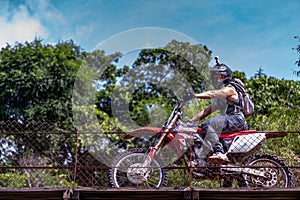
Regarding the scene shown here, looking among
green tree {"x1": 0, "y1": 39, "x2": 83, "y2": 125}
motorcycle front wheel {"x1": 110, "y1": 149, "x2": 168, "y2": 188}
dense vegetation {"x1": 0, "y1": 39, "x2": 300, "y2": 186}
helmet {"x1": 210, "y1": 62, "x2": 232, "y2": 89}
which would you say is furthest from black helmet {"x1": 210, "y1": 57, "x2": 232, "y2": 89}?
green tree {"x1": 0, "y1": 39, "x2": 83, "y2": 125}

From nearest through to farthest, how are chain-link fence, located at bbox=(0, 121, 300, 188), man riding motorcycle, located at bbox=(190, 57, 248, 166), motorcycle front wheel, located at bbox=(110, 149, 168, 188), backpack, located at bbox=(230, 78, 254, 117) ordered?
motorcycle front wheel, located at bbox=(110, 149, 168, 188) < man riding motorcycle, located at bbox=(190, 57, 248, 166) < backpack, located at bbox=(230, 78, 254, 117) < chain-link fence, located at bbox=(0, 121, 300, 188)

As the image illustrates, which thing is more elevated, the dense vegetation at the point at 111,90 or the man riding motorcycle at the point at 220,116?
the dense vegetation at the point at 111,90

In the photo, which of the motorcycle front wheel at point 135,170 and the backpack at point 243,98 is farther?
the backpack at point 243,98

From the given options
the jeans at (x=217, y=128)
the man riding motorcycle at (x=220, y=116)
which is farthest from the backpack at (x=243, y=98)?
the jeans at (x=217, y=128)

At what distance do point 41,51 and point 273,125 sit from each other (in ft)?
39.8

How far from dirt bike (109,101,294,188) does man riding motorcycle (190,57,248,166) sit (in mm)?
100

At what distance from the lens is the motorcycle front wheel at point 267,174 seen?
868cm

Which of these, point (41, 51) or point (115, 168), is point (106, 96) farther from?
point (115, 168)

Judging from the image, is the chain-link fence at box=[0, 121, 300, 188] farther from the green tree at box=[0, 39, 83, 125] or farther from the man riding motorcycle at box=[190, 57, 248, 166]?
the man riding motorcycle at box=[190, 57, 248, 166]

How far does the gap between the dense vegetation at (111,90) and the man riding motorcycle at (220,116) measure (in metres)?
3.40

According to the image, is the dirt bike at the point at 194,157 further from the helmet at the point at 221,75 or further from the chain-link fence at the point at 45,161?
the chain-link fence at the point at 45,161

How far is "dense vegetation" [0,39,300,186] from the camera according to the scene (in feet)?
51.2

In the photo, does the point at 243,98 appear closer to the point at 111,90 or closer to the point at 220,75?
the point at 220,75

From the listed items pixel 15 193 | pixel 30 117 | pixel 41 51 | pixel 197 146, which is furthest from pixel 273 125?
pixel 41 51
